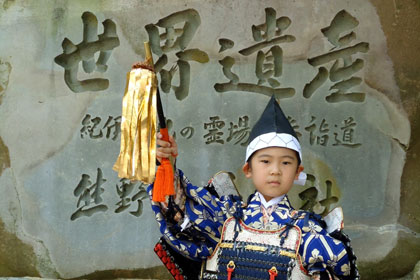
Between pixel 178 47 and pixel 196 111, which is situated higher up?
pixel 178 47

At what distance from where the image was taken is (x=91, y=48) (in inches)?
175

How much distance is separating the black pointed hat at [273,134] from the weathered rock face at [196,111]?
1.43 meters

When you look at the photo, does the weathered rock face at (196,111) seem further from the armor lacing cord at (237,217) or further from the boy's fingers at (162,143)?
the boy's fingers at (162,143)

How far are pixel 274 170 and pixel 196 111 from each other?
1.72m

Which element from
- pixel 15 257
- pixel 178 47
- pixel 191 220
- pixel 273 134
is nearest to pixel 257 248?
pixel 191 220

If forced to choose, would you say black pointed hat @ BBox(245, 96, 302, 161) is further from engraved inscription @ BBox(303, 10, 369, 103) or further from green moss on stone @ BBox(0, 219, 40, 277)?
green moss on stone @ BBox(0, 219, 40, 277)

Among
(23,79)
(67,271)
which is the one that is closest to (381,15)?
(23,79)

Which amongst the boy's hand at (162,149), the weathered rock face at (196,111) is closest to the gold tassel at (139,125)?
the boy's hand at (162,149)

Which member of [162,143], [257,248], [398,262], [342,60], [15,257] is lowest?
[15,257]

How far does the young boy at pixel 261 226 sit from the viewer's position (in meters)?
2.64

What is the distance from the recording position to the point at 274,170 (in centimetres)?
272

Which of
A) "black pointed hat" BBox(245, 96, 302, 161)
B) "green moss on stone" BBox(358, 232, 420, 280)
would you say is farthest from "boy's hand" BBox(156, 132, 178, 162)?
"green moss on stone" BBox(358, 232, 420, 280)

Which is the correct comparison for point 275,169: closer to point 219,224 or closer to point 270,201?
point 270,201

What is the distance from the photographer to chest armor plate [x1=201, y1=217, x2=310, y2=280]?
264 cm
